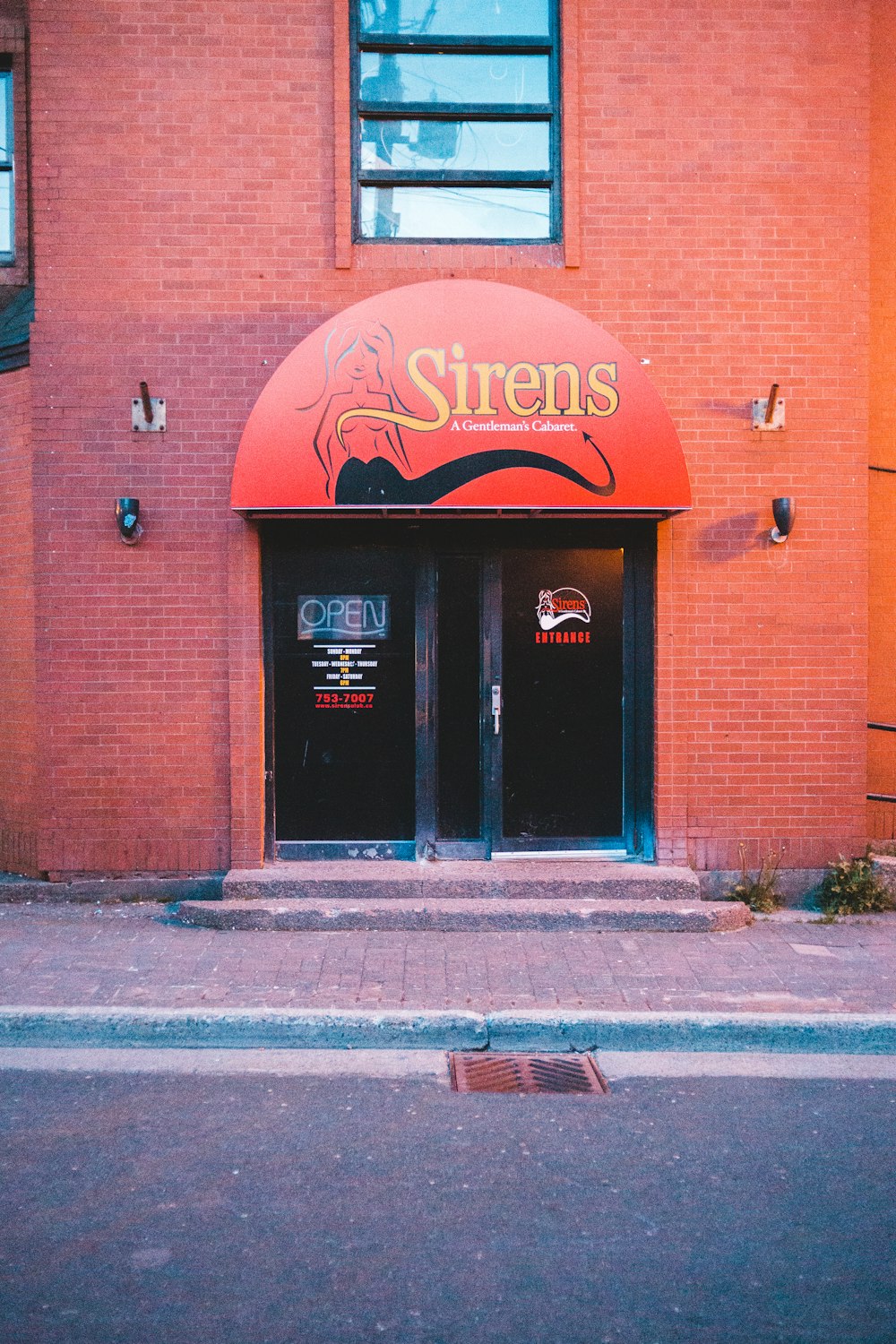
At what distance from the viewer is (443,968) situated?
19.8 feet

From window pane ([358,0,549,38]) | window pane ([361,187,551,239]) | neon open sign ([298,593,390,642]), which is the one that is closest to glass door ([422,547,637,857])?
neon open sign ([298,593,390,642])

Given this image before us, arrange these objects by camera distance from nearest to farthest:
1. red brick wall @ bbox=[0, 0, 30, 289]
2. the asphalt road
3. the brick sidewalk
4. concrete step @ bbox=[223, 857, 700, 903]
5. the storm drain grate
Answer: the asphalt road, the storm drain grate, the brick sidewalk, concrete step @ bbox=[223, 857, 700, 903], red brick wall @ bbox=[0, 0, 30, 289]

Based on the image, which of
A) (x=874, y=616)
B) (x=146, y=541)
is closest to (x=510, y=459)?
(x=146, y=541)

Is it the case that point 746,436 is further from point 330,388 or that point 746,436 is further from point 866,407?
point 330,388

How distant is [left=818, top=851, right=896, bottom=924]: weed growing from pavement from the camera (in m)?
7.24

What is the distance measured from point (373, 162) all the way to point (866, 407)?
4191 mm

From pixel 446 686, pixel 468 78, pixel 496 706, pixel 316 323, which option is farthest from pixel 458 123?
pixel 496 706

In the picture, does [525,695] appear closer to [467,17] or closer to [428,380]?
[428,380]

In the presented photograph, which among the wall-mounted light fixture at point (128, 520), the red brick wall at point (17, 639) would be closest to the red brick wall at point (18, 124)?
the red brick wall at point (17, 639)

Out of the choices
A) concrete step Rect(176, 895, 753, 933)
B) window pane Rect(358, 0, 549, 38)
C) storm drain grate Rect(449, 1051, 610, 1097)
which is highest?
window pane Rect(358, 0, 549, 38)

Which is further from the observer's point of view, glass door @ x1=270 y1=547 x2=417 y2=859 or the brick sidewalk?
glass door @ x1=270 y1=547 x2=417 y2=859

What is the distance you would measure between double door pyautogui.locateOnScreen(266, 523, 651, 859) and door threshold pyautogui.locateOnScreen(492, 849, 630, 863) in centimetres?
3

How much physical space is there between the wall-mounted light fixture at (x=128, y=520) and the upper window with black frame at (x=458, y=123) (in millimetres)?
2695

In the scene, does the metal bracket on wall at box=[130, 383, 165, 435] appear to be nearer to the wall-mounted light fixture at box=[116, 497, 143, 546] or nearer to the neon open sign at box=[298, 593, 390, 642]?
the wall-mounted light fixture at box=[116, 497, 143, 546]
